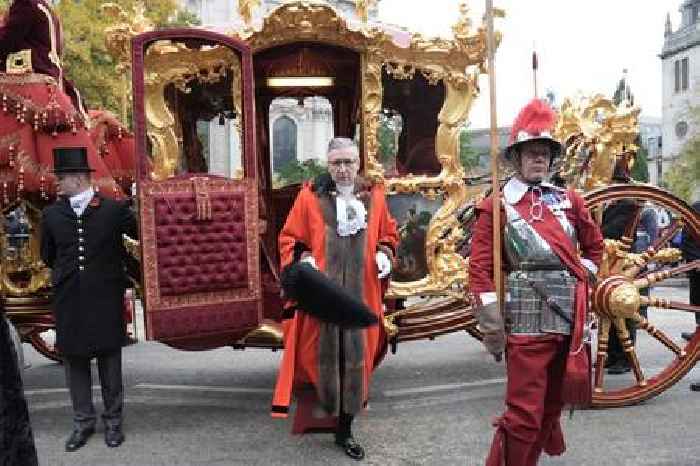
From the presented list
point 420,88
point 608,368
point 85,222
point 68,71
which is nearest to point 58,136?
point 85,222

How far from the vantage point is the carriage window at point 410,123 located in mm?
5309

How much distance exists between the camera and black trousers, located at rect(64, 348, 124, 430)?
4422mm

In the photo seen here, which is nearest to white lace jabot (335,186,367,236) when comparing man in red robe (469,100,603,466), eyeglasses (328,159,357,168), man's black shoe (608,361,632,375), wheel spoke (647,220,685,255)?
eyeglasses (328,159,357,168)

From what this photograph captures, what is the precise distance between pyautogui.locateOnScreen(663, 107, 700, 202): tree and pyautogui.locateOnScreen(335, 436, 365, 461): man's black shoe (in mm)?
21485

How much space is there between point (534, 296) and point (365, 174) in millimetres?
1916

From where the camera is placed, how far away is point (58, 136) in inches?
187

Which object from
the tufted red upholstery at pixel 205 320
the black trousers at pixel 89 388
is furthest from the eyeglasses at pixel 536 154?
the black trousers at pixel 89 388

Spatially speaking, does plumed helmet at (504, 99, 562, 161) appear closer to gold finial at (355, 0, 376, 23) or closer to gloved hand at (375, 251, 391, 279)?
gloved hand at (375, 251, 391, 279)

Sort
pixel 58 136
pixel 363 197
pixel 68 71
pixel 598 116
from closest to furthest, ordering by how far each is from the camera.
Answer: pixel 363 197
pixel 58 136
pixel 598 116
pixel 68 71

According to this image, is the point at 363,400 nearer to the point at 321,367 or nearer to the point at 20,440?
the point at 321,367

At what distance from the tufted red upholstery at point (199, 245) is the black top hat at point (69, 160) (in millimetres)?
457

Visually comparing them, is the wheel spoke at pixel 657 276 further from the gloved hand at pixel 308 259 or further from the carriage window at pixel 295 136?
the carriage window at pixel 295 136

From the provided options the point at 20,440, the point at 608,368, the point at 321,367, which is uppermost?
the point at 20,440

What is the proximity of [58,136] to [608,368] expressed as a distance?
14.1 feet
